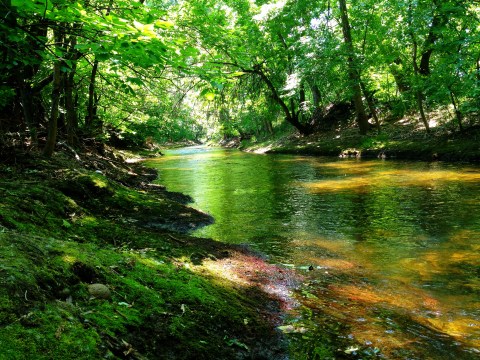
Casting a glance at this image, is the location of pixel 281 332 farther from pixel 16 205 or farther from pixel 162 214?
pixel 162 214

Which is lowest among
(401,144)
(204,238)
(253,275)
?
(253,275)

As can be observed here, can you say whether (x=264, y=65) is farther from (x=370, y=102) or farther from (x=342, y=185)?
Answer: (x=342, y=185)

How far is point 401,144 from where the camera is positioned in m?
20.9

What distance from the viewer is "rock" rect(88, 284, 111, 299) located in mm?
2969

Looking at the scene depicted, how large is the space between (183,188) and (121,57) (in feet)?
36.6

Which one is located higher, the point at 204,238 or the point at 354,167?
the point at 354,167

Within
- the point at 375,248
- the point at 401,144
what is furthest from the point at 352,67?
the point at 375,248

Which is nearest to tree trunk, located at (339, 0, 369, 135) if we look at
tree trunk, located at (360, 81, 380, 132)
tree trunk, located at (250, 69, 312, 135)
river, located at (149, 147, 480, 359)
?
tree trunk, located at (360, 81, 380, 132)

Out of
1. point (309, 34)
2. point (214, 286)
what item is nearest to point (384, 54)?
point (309, 34)

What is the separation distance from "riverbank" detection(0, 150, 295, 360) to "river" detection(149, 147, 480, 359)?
0.56 meters

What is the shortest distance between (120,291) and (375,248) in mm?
4944

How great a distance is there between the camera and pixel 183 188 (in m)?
15.2

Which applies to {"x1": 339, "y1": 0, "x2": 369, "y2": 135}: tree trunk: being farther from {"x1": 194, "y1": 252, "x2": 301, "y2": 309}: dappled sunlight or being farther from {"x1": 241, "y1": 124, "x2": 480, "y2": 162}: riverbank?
{"x1": 194, "y1": 252, "x2": 301, "y2": 309}: dappled sunlight

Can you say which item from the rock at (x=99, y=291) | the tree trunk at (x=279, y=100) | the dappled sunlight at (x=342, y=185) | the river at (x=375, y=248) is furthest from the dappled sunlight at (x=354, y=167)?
the rock at (x=99, y=291)
